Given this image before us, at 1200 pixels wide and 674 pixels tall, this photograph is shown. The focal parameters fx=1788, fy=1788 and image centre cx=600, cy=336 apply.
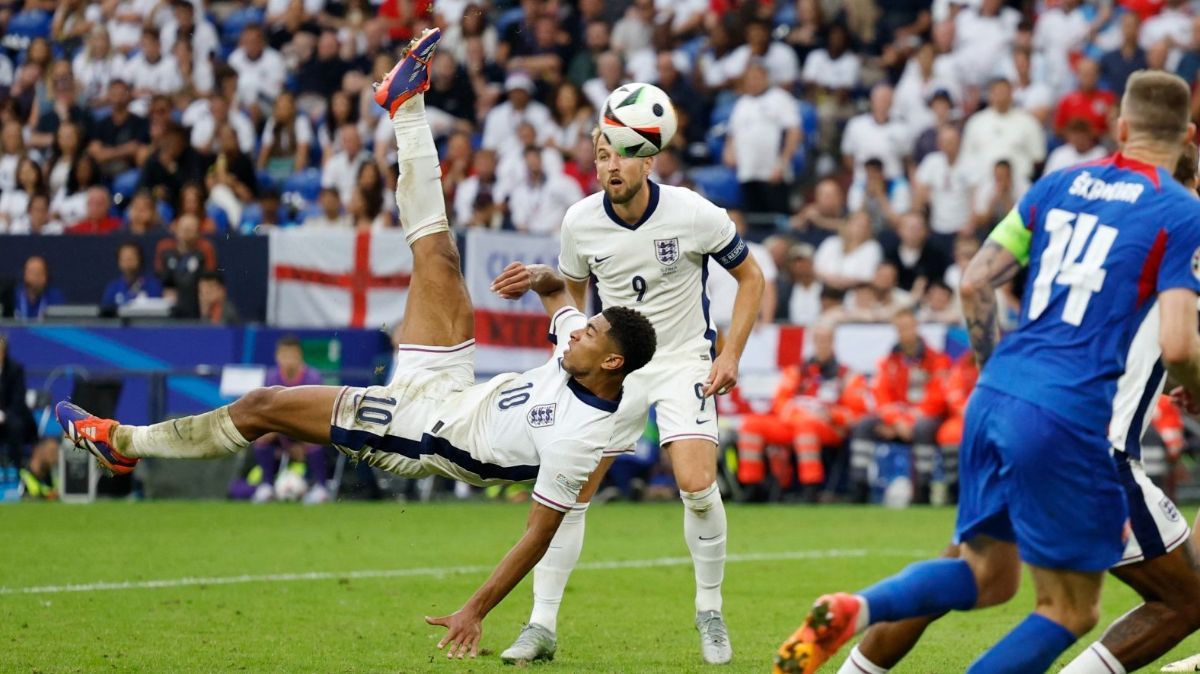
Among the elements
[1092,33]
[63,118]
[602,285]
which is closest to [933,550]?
[602,285]

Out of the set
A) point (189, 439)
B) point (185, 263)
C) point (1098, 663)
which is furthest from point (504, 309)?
point (1098, 663)

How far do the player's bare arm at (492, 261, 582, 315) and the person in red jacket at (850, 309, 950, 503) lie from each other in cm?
929

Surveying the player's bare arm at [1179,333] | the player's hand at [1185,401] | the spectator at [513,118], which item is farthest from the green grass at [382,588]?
the spectator at [513,118]

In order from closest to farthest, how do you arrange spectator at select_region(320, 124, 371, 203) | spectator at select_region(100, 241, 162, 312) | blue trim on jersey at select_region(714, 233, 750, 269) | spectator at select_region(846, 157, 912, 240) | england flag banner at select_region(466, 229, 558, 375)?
blue trim on jersey at select_region(714, 233, 750, 269) → england flag banner at select_region(466, 229, 558, 375) → spectator at select_region(100, 241, 162, 312) → spectator at select_region(846, 157, 912, 240) → spectator at select_region(320, 124, 371, 203)

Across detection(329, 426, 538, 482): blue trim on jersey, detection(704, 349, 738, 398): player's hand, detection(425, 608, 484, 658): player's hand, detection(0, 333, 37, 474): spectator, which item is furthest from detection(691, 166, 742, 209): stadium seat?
detection(425, 608, 484, 658): player's hand

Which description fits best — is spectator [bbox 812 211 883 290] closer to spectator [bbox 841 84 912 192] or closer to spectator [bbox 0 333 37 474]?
spectator [bbox 841 84 912 192]

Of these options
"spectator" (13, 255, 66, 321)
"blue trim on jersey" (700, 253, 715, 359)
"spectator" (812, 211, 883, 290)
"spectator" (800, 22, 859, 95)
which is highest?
"spectator" (800, 22, 859, 95)

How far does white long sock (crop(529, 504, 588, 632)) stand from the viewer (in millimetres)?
8672

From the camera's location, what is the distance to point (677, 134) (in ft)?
69.3

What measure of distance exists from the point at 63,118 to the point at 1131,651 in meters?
21.4

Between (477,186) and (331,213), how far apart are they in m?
1.78

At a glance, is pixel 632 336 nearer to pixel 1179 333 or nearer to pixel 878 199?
pixel 1179 333

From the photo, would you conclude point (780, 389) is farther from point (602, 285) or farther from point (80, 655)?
point (80, 655)

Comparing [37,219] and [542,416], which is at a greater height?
[542,416]
